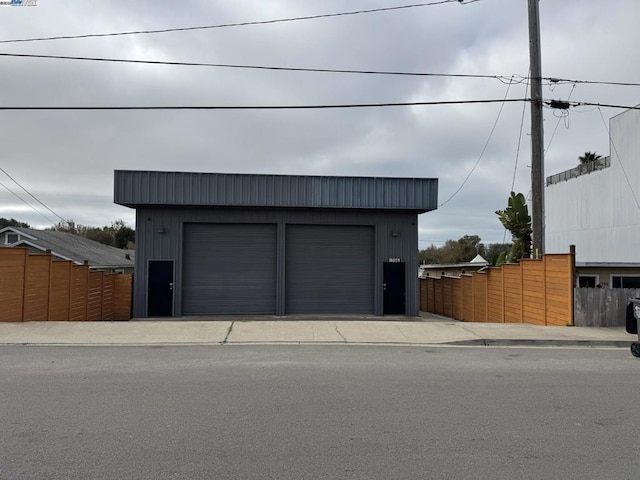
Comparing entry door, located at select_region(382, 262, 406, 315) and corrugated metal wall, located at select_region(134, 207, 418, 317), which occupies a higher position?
corrugated metal wall, located at select_region(134, 207, 418, 317)

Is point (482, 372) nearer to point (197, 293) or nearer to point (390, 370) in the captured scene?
point (390, 370)

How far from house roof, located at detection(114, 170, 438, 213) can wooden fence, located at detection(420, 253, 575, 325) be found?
369cm

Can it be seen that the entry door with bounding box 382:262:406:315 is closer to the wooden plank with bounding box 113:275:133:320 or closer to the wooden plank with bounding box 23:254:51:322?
the wooden plank with bounding box 113:275:133:320

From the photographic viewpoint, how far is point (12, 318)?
45.9 ft

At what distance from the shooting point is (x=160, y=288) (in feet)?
67.1

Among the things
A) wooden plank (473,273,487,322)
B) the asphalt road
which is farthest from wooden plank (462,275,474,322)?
the asphalt road

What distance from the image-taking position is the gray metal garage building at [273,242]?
65.4 ft

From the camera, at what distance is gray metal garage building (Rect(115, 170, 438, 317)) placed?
19.9 meters

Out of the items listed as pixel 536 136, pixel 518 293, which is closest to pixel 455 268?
pixel 518 293

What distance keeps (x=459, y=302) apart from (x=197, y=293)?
1095 centimetres

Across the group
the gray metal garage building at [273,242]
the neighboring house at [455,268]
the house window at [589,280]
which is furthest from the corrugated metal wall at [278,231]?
the neighboring house at [455,268]

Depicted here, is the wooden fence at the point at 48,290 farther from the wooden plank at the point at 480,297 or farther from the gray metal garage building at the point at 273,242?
the wooden plank at the point at 480,297

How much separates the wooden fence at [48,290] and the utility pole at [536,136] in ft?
45.2

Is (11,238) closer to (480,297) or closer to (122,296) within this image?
(122,296)
